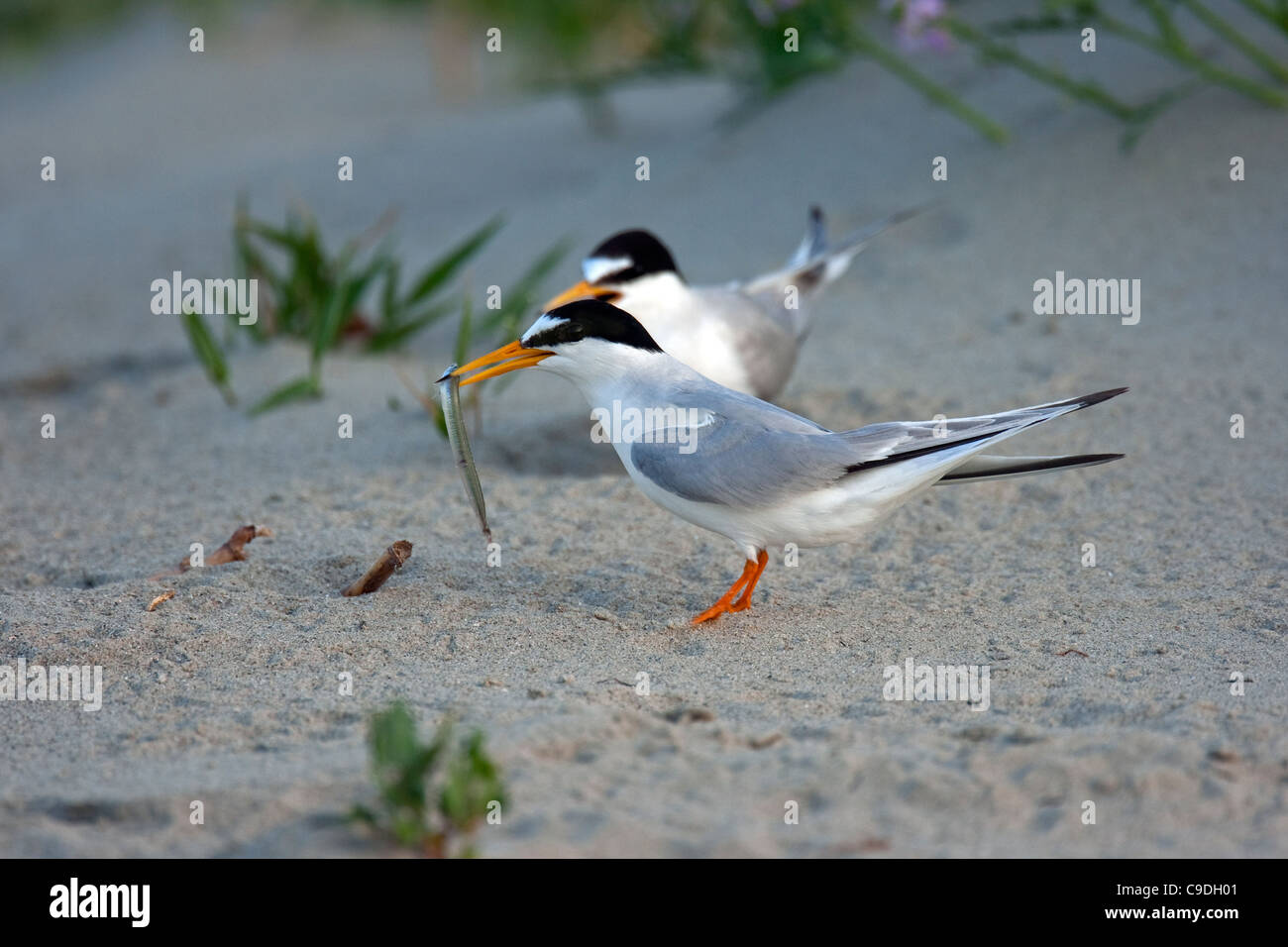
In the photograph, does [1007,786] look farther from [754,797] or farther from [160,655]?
[160,655]

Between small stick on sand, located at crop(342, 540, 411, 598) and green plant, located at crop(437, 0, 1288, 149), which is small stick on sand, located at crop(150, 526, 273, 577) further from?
green plant, located at crop(437, 0, 1288, 149)

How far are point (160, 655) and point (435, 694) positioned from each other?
74 cm

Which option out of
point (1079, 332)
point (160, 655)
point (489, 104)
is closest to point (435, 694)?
point (160, 655)

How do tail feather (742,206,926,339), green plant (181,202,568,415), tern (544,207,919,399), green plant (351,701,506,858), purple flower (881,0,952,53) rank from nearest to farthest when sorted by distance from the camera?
green plant (351,701,506,858) < tern (544,207,919,399) < tail feather (742,206,926,339) < green plant (181,202,568,415) < purple flower (881,0,952,53)

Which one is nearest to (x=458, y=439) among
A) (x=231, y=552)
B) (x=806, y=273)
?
(x=231, y=552)

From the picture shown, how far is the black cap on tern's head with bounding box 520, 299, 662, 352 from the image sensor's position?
11.4 ft

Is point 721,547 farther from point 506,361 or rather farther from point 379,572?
point 379,572

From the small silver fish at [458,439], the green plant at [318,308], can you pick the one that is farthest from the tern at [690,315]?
the small silver fish at [458,439]

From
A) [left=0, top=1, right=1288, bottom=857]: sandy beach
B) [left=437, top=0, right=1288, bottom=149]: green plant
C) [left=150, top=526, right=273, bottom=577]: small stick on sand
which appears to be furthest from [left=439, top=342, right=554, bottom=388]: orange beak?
[left=437, top=0, right=1288, bottom=149]: green plant

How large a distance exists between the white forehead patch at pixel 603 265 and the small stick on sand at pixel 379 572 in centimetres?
149

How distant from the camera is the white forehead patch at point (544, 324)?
348 centimetres

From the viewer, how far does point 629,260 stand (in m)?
4.55

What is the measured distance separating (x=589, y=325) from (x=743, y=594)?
82cm

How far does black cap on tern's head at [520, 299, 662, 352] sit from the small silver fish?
27 cm
